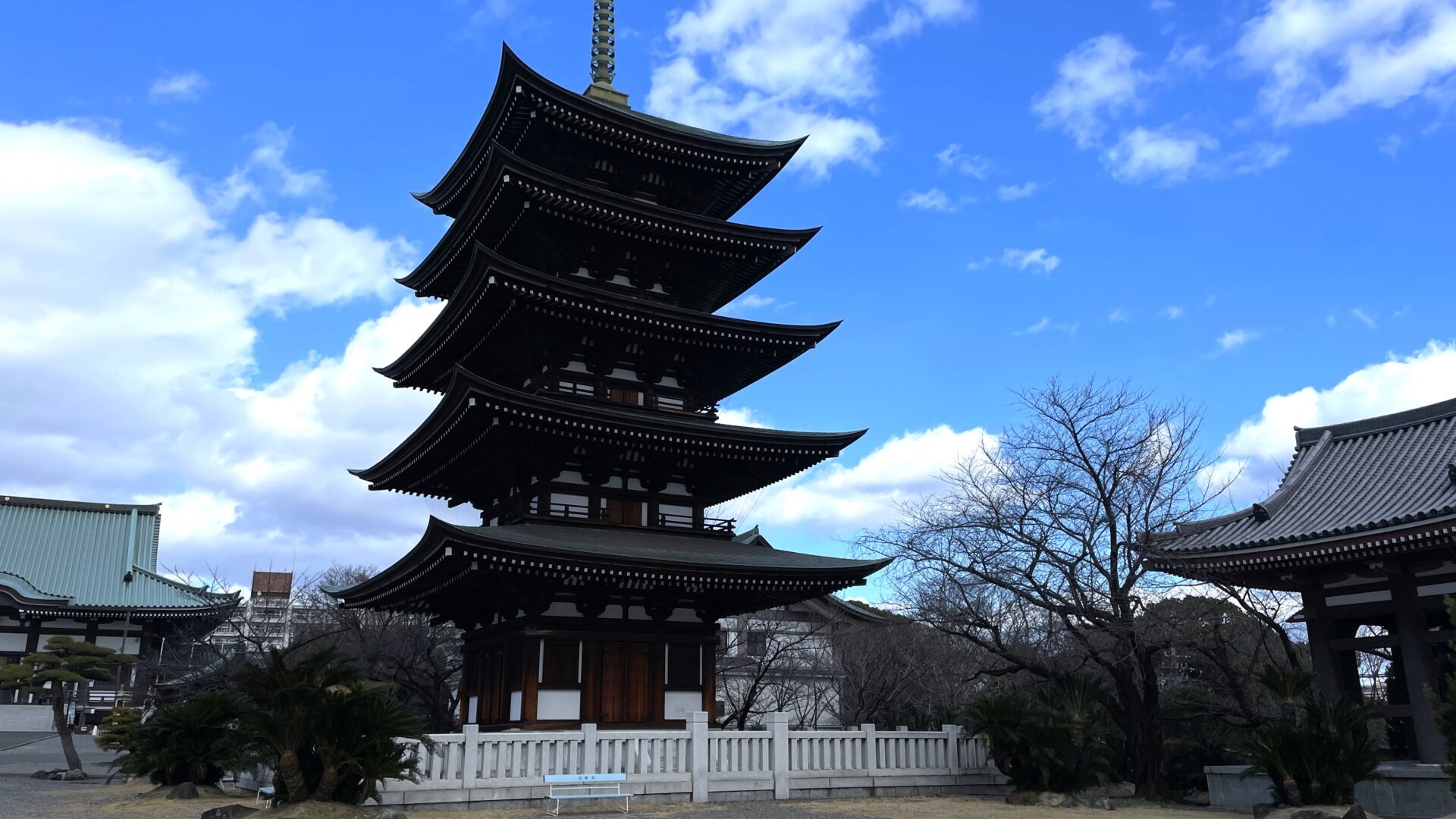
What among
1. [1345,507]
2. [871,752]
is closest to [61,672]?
[871,752]

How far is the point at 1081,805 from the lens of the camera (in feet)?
64.4

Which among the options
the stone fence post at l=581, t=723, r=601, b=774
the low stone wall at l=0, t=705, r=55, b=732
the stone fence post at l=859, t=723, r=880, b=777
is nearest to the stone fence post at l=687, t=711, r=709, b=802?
the stone fence post at l=581, t=723, r=601, b=774

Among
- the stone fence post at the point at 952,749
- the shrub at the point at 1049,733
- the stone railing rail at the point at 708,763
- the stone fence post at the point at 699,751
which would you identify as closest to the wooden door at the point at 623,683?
the stone railing rail at the point at 708,763

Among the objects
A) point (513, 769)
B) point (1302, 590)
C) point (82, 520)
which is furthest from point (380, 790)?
point (82, 520)

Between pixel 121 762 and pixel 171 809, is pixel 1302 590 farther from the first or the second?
pixel 121 762

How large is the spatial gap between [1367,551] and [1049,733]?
6.79 meters

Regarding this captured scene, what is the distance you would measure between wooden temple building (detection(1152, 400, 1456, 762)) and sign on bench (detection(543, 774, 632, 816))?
11.9m

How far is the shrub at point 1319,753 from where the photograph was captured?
1714cm

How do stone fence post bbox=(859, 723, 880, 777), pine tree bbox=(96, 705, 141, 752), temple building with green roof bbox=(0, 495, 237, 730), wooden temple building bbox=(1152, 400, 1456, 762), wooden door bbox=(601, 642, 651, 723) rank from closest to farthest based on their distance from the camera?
1. wooden temple building bbox=(1152, 400, 1456, 762)
2. stone fence post bbox=(859, 723, 880, 777)
3. wooden door bbox=(601, 642, 651, 723)
4. pine tree bbox=(96, 705, 141, 752)
5. temple building with green roof bbox=(0, 495, 237, 730)

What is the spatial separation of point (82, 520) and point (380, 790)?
36163 millimetres

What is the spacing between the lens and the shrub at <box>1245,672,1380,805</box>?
1714 centimetres

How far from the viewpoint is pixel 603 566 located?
1939cm

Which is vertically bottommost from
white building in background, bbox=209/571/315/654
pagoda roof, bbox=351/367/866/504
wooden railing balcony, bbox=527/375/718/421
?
white building in background, bbox=209/571/315/654

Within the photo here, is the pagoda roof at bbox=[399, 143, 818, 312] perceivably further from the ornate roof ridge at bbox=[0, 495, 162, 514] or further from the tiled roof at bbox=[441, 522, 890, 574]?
the ornate roof ridge at bbox=[0, 495, 162, 514]
